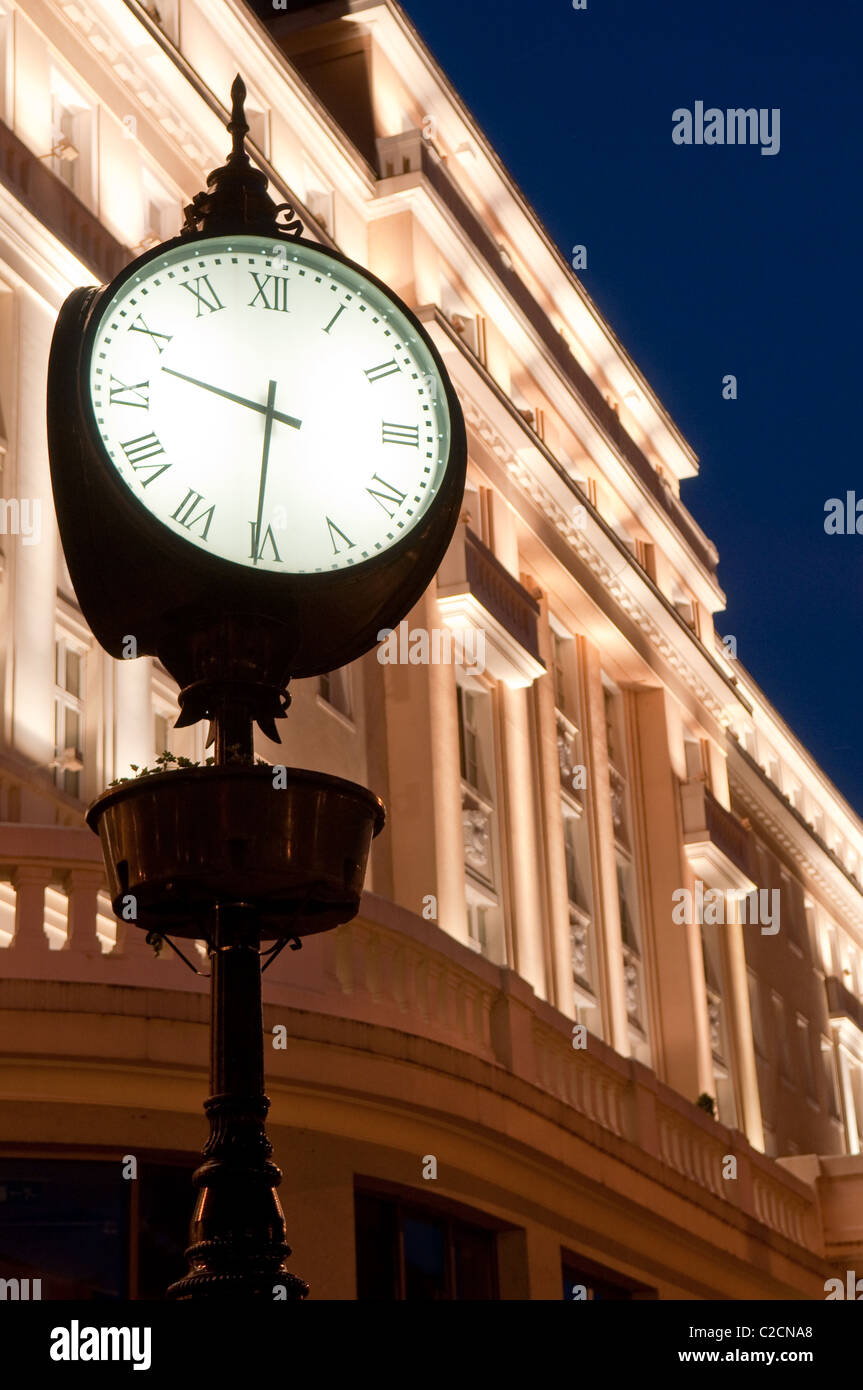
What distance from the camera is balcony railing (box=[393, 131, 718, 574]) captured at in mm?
25719

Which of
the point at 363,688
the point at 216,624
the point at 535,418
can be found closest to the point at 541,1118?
the point at 363,688

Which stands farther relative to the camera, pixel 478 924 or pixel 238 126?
pixel 478 924

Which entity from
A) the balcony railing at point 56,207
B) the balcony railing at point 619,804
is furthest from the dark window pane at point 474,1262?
the balcony railing at point 619,804

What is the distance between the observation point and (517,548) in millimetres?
28094

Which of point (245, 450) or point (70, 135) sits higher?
point (70, 135)

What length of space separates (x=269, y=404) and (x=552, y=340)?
2802 cm

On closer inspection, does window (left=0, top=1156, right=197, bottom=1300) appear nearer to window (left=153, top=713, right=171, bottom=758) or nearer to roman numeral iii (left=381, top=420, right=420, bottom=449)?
window (left=153, top=713, right=171, bottom=758)

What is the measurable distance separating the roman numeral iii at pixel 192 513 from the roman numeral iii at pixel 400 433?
14.2 inches

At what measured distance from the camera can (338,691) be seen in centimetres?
2200

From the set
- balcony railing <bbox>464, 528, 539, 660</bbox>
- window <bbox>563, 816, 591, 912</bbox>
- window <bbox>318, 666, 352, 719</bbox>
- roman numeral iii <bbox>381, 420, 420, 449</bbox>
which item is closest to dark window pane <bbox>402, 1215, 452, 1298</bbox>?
window <bbox>318, 666, 352, 719</bbox>

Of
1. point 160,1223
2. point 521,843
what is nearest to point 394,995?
point 160,1223

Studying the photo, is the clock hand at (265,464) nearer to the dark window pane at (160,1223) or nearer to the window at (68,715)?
the dark window pane at (160,1223)

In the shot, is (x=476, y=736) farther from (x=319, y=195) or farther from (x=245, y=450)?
(x=245, y=450)
